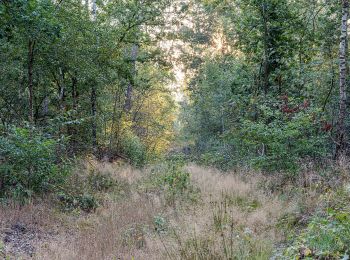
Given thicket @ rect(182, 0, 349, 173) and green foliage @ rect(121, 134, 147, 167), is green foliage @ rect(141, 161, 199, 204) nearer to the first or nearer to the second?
thicket @ rect(182, 0, 349, 173)

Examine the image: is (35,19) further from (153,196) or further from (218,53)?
(218,53)

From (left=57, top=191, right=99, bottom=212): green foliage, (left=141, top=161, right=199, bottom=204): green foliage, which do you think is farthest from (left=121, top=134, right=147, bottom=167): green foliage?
(left=57, top=191, right=99, bottom=212): green foliage

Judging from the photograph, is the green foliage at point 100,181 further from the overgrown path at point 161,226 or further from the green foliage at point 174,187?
the green foliage at point 174,187

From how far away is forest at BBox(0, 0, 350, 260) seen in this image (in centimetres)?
509

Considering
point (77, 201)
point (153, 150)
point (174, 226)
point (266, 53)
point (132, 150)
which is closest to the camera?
point (174, 226)

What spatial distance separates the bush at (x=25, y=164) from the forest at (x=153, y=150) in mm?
32

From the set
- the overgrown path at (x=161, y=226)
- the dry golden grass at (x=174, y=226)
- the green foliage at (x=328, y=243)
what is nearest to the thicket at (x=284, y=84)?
the dry golden grass at (x=174, y=226)

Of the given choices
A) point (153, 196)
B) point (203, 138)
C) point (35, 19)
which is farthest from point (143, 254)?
point (203, 138)

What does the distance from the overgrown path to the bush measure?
0.86 m

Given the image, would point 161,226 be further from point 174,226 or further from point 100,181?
point 100,181

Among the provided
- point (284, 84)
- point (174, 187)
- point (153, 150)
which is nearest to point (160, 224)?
point (174, 187)

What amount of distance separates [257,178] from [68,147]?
6.20m

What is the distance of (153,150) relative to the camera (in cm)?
1864

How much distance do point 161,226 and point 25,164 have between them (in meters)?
3.31
